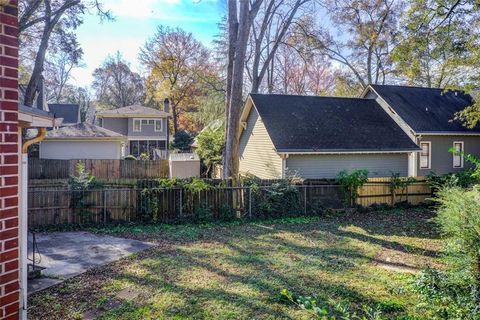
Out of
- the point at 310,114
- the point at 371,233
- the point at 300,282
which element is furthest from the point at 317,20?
the point at 300,282

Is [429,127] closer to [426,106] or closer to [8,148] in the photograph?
[426,106]

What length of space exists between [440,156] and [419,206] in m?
6.57

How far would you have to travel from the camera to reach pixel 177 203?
1156 centimetres

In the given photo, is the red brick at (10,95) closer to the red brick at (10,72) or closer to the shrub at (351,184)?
the red brick at (10,72)

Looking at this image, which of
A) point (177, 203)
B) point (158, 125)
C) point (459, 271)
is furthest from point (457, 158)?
point (158, 125)

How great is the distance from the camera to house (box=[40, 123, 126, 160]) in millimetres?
21625

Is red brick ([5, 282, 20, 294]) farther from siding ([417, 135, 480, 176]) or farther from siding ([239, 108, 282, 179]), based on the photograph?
siding ([417, 135, 480, 176])

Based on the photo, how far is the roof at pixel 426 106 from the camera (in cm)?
1916

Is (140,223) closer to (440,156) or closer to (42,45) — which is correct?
(42,45)

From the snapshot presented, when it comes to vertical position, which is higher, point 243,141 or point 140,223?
point 243,141

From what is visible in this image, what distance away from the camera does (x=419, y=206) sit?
48.1ft

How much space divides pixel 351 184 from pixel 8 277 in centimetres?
1231

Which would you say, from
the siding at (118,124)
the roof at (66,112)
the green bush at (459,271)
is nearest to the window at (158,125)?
the siding at (118,124)

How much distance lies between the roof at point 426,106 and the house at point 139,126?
20.2m
